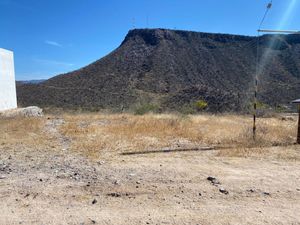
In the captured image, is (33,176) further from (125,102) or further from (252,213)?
(125,102)

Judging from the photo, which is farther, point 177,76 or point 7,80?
point 177,76

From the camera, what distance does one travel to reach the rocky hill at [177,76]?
39.8 m

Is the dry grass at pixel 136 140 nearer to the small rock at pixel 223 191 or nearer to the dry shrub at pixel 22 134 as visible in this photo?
the dry shrub at pixel 22 134

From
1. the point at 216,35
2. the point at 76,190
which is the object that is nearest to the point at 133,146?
the point at 76,190

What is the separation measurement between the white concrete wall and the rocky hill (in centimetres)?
1501

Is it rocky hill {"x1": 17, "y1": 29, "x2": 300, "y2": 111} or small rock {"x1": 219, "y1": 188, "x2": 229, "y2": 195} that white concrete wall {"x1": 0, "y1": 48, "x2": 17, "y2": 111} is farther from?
small rock {"x1": 219, "y1": 188, "x2": 229, "y2": 195}

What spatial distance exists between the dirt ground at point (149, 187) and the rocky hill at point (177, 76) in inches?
1031

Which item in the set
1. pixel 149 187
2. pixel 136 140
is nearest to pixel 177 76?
pixel 136 140

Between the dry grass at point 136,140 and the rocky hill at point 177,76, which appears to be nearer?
the dry grass at point 136,140

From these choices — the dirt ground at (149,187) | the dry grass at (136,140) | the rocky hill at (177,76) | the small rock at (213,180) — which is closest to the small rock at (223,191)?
the dirt ground at (149,187)

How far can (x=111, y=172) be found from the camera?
567 cm

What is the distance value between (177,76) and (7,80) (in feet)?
126

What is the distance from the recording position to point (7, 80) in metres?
19.3

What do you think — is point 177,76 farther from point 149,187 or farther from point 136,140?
point 149,187
